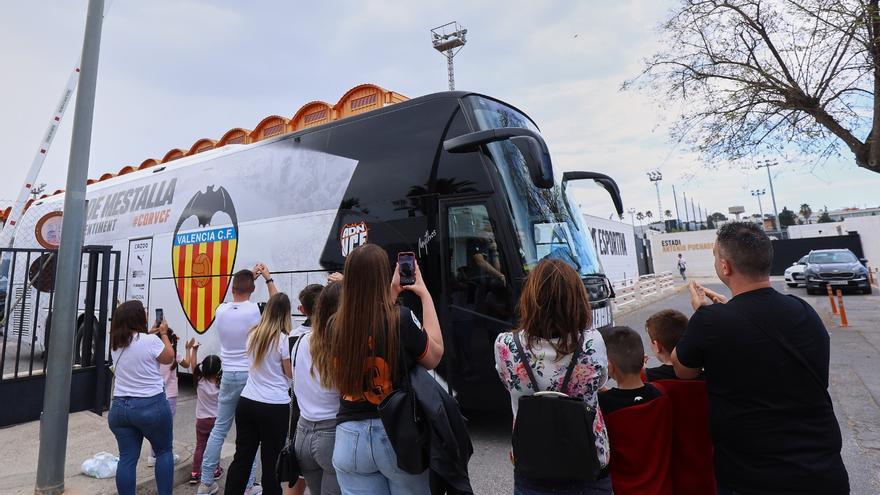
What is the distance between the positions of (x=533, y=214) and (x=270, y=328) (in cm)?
295

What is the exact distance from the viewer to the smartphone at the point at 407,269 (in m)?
2.33

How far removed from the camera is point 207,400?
4.16 meters

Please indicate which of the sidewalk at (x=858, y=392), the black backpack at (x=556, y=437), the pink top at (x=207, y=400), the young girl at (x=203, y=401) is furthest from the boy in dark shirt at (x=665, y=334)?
the pink top at (x=207, y=400)

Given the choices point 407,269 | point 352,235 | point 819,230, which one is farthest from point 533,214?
point 819,230

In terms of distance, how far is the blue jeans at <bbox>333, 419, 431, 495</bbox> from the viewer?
2.01 meters

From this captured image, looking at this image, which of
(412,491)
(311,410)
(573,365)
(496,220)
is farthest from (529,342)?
(496,220)

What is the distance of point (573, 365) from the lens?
6.21 feet

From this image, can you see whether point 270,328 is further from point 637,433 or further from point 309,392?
point 637,433

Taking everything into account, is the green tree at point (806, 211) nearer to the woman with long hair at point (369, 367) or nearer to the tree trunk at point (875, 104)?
the tree trunk at point (875, 104)

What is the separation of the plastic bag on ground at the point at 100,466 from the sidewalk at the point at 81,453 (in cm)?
5

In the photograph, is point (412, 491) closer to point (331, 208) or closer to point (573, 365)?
point (573, 365)

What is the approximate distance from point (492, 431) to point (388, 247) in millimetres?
2540

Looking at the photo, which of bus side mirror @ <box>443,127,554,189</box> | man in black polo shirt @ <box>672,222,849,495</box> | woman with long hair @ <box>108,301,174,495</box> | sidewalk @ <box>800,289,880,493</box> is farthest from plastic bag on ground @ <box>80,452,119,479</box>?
sidewalk @ <box>800,289,880,493</box>

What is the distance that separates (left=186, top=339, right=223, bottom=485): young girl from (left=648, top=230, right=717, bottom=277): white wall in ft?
148
